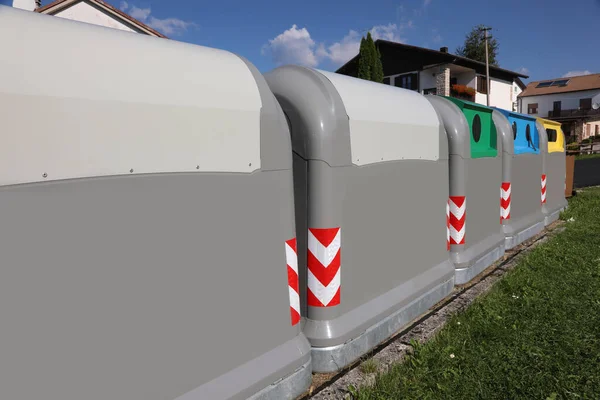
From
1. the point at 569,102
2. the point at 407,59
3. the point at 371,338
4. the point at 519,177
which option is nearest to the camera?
the point at 371,338

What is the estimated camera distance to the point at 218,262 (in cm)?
237

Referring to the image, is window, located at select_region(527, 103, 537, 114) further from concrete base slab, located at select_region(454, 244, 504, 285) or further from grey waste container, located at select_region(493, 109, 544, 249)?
concrete base slab, located at select_region(454, 244, 504, 285)

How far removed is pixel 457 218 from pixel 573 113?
5585 centimetres

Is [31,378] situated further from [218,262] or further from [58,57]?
[58,57]

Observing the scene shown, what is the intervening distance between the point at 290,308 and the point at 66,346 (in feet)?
4.40

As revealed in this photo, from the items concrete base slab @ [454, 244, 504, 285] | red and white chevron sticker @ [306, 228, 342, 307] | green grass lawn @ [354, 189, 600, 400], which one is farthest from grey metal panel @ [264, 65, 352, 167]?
concrete base slab @ [454, 244, 504, 285]

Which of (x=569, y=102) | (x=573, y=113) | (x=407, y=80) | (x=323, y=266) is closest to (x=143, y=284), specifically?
(x=323, y=266)

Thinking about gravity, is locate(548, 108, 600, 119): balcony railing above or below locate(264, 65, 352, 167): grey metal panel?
above

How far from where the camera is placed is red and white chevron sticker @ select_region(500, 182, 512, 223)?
6.39m

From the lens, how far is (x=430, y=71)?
29.6 m

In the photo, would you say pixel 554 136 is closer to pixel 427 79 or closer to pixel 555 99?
pixel 427 79

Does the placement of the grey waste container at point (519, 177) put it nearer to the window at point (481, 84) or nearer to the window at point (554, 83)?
the window at point (481, 84)

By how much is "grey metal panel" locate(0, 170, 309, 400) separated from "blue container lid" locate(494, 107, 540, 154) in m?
5.08

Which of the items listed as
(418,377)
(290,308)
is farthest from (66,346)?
(418,377)
